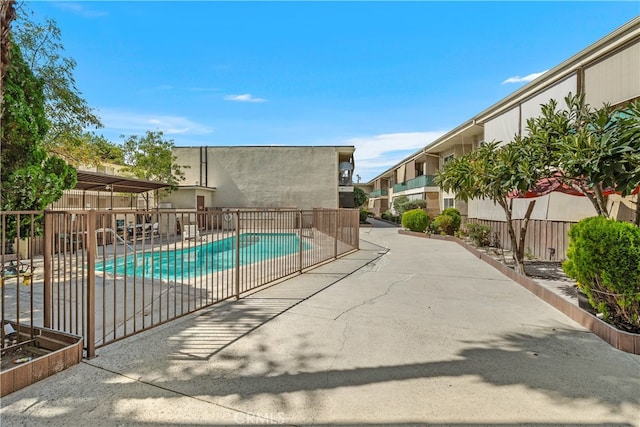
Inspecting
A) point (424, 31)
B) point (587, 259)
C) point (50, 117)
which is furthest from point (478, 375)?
point (50, 117)

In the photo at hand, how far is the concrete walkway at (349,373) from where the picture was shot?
2.50 meters

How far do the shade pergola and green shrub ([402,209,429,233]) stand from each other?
1427cm

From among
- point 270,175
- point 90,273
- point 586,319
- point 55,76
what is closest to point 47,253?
point 90,273

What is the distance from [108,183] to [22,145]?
9096 millimetres

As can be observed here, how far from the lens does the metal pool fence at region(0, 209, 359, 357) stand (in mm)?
3396

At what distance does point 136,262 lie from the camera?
5484 millimetres

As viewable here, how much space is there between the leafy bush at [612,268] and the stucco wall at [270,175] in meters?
21.1

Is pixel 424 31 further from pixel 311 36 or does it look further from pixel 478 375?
pixel 478 375

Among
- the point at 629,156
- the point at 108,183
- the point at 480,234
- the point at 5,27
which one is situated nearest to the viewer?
the point at 5,27

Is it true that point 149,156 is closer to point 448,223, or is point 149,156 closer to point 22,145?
point 22,145

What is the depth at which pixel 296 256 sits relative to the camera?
855 cm

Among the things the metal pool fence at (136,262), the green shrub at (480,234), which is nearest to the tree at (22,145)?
the metal pool fence at (136,262)

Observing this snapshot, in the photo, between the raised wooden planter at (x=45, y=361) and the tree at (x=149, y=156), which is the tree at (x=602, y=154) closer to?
the raised wooden planter at (x=45, y=361)

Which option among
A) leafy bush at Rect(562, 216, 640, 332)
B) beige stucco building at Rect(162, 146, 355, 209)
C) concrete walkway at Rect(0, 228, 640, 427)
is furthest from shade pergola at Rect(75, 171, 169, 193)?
leafy bush at Rect(562, 216, 640, 332)
